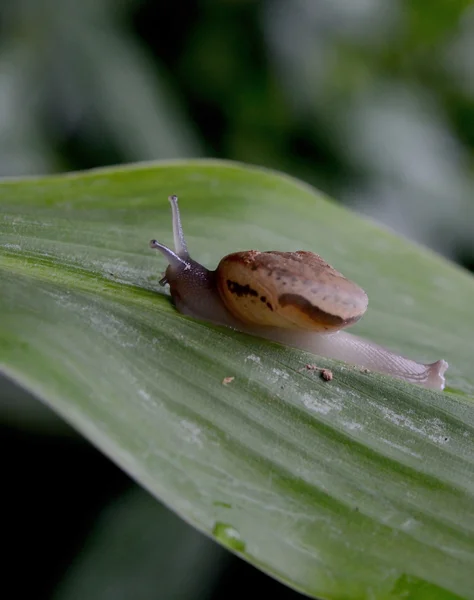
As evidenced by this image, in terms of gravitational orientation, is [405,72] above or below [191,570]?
above

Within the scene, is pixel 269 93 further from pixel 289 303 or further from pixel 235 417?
pixel 235 417

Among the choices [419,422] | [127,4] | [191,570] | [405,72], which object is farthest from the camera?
[405,72]

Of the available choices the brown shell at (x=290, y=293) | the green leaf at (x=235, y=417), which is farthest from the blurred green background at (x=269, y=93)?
the brown shell at (x=290, y=293)

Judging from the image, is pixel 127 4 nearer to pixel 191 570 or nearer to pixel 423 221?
pixel 423 221

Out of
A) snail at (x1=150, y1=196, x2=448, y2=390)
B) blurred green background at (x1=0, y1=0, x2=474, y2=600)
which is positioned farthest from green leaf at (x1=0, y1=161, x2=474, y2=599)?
blurred green background at (x1=0, y1=0, x2=474, y2=600)

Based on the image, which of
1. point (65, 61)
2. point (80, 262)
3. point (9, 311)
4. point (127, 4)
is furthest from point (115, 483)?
point (127, 4)

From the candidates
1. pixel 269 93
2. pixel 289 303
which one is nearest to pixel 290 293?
pixel 289 303
